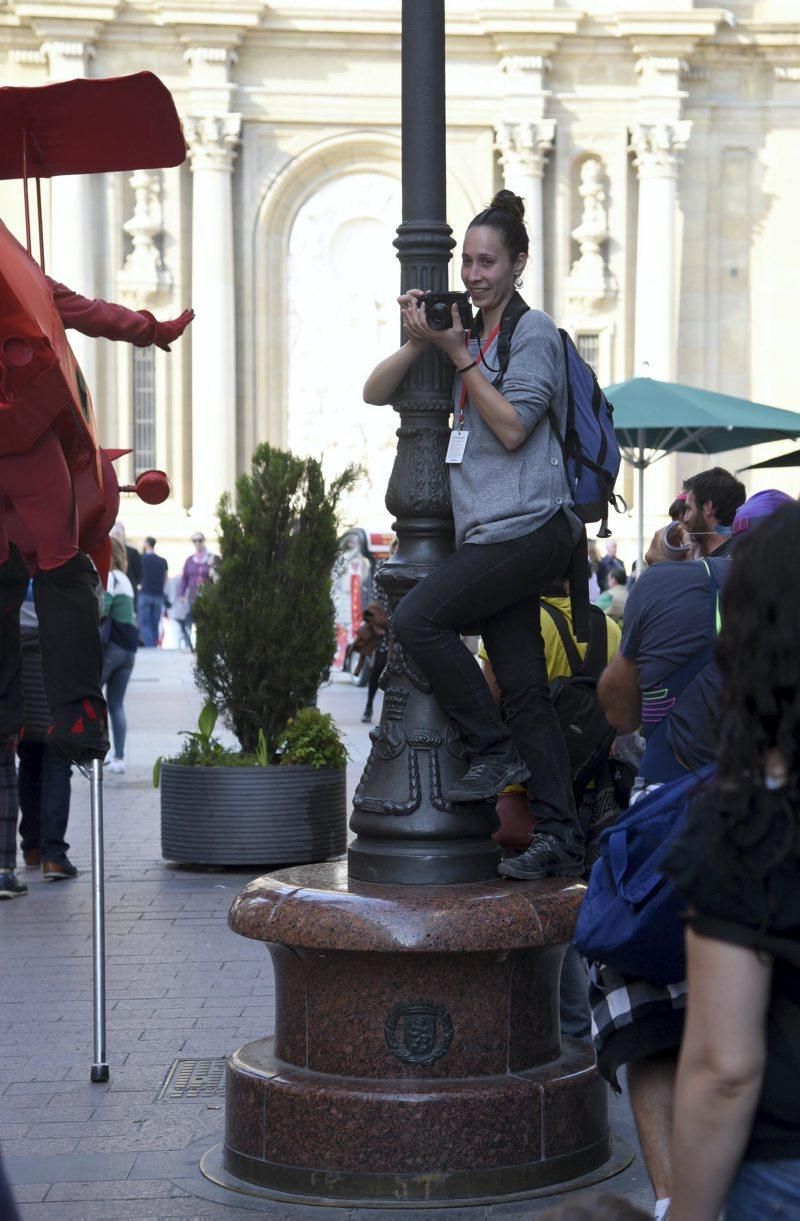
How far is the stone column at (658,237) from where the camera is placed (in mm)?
34781

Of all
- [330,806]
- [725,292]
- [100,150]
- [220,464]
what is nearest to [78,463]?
[100,150]

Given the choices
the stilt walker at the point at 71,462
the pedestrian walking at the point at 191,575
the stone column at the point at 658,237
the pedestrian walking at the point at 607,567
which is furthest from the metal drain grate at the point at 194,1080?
the stone column at the point at 658,237

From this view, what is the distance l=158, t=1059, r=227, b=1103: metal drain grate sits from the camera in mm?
5801

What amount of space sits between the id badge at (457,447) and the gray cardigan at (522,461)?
16 millimetres

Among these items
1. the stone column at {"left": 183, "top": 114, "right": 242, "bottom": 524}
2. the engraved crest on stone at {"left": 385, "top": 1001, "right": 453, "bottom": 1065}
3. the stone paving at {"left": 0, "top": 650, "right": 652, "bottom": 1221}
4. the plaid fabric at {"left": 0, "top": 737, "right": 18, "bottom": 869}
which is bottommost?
the stone paving at {"left": 0, "top": 650, "right": 652, "bottom": 1221}

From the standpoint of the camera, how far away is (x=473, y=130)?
1377 inches

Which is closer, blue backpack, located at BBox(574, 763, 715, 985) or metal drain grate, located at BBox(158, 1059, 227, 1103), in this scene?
blue backpack, located at BBox(574, 763, 715, 985)

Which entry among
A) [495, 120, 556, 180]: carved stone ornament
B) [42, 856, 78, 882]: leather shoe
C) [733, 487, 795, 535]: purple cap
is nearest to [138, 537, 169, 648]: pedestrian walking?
[495, 120, 556, 180]: carved stone ornament

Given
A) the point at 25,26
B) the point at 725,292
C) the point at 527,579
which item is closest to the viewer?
the point at 527,579

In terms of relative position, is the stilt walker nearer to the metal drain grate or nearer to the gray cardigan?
the metal drain grate

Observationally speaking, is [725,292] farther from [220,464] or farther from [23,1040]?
[23,1040]

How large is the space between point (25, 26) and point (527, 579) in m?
31.5

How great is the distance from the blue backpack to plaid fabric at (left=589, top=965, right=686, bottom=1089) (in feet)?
0.39

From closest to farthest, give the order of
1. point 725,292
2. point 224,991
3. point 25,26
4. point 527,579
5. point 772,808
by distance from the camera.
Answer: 1. point 772,808
2. point 527,579
3. point 224,991
4. point 25,26
5. point 725,292
